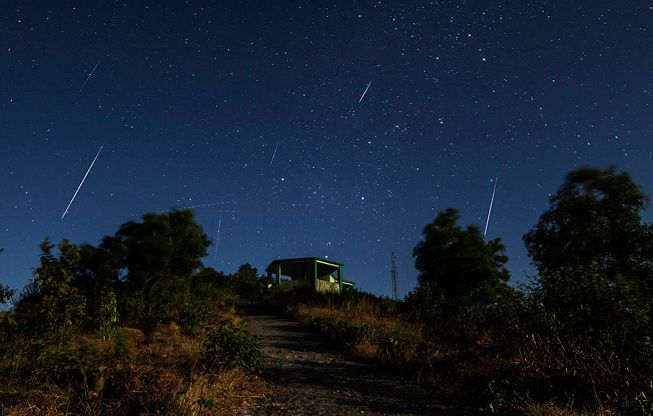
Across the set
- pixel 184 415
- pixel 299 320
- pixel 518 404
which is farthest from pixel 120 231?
pixel 518 404

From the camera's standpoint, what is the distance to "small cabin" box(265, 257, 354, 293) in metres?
32.4

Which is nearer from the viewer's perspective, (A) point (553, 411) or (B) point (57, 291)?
(A) point (553, 411)

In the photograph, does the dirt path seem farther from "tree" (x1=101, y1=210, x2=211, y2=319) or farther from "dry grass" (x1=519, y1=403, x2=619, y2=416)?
"tree" (x1=101, y1=210, x2=211, y2=319)

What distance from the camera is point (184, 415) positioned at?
3.77 metres

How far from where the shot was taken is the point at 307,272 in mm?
35531

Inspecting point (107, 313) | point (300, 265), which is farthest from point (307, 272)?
point (107, 313)

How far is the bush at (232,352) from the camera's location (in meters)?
5.83

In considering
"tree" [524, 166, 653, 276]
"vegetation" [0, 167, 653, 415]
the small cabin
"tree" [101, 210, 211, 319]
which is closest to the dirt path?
"vegetation" [0, 167, 653, 415]

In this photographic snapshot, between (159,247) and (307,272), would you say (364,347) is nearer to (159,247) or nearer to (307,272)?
(159,247)

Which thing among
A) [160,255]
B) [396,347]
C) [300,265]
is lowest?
[396,347]

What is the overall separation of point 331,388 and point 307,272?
97.8 feet

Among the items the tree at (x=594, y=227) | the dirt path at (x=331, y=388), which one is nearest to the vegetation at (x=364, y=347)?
the dirt path at (x=331, y=388)

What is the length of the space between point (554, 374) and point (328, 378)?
329cm

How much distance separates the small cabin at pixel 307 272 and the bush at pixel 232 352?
23.8 m
